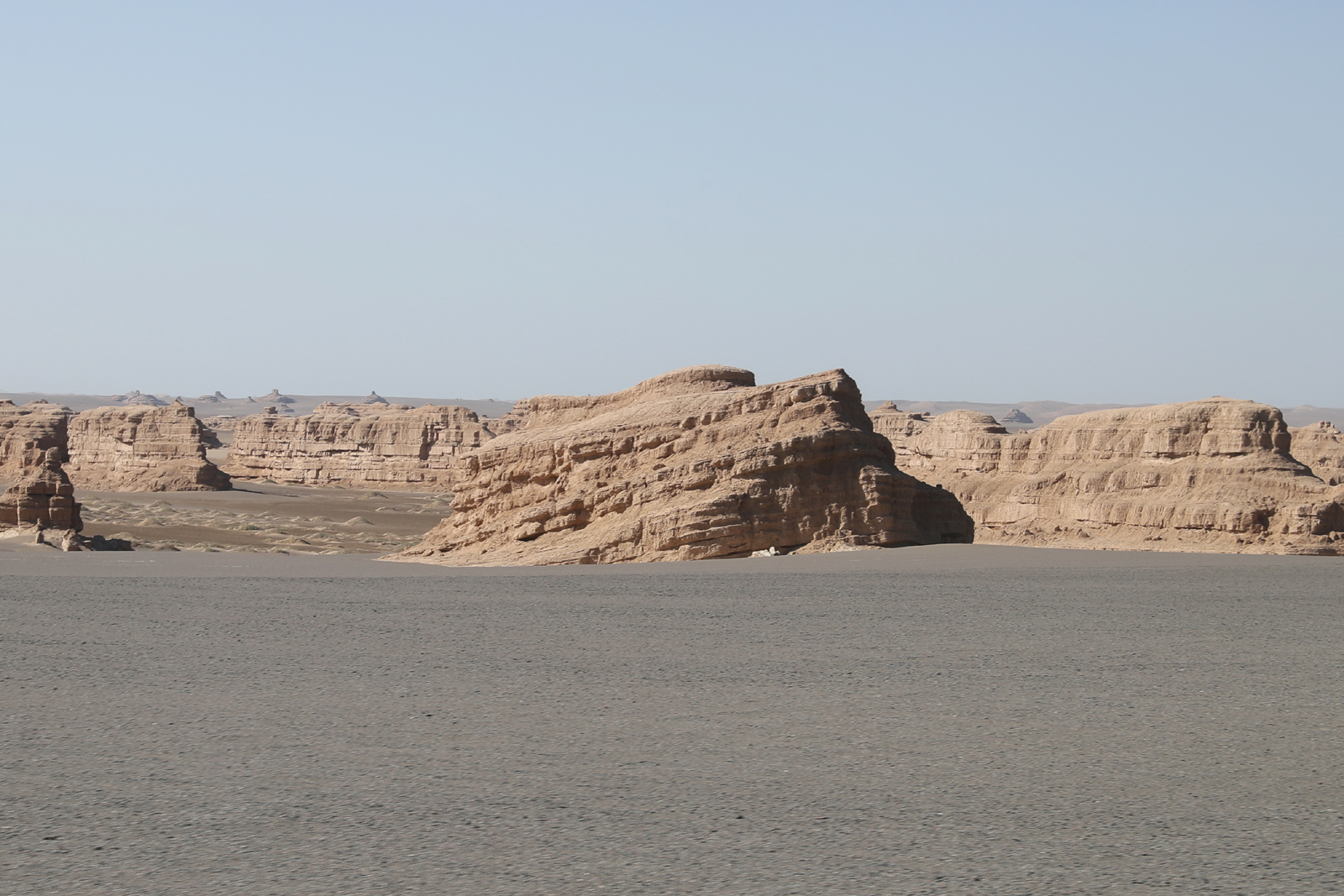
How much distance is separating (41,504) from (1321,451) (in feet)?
161

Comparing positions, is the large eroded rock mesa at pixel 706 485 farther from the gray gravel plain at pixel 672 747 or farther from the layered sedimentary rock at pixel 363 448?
the layered sedimentary rock at pixel 363 448

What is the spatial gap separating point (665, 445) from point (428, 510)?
131ft

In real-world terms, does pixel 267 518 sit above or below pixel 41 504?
below

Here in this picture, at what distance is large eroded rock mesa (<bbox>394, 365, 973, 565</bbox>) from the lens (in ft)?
66.0

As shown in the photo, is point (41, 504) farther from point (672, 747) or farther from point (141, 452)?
point (141, 452)

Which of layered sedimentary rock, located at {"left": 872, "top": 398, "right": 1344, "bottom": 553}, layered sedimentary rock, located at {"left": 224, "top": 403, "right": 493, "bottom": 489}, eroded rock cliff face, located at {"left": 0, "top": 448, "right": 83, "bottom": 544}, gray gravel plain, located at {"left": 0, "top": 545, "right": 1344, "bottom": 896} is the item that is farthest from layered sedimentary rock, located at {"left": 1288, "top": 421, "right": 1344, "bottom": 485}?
eroded rock cliff face, located at {"left": 0, "top": 448, "right": 83, "bottom": 544}

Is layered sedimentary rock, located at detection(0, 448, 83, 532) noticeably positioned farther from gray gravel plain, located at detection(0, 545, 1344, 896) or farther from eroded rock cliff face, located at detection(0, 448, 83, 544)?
gray gravel plain, located at detection(0, 545, 1344, 896)

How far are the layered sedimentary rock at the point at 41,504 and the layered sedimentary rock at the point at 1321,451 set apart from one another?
45.6 metres

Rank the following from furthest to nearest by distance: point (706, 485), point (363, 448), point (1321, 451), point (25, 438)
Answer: point (363, 448)
point (25, 438)
point (1321, 451)
point (706, 485)

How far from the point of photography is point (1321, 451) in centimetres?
5397

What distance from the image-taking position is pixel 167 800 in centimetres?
626

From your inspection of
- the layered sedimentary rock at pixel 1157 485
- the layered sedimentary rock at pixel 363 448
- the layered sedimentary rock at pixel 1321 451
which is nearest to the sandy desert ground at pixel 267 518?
the layered sedimentary rock at pixel 363 448

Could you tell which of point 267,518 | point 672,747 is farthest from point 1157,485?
point 672,747

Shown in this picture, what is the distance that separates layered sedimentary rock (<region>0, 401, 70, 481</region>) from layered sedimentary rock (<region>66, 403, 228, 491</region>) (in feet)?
13.2
